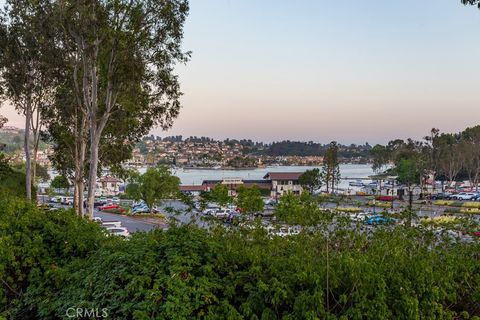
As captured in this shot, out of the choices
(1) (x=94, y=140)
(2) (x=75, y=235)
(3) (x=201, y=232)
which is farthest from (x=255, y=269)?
(1) (x=94, y=140)

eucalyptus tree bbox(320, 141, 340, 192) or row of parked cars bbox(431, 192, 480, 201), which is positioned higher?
eucalyptus tree bbox(320, 141, 340, 192)

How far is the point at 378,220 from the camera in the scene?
18.7 ft

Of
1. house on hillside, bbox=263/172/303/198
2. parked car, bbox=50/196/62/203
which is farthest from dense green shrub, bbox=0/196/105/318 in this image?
house on hillside, bbox=263/172/303/198

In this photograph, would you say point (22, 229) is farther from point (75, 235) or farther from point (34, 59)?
point (34, 59)

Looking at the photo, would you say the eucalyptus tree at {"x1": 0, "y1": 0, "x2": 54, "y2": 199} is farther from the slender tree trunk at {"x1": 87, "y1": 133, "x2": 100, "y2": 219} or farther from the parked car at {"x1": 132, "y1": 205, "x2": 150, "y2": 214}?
the parked car at {"x1": 132, "y1": 205, "x2": 150, "y2": 214}

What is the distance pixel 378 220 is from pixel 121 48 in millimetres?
9690

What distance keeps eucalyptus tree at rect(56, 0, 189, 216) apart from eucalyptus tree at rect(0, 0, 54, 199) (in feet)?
3.72

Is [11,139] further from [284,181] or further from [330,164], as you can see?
[330,164]

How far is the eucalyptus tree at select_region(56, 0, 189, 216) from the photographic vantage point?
12312 millimetres

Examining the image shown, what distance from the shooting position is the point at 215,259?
423cm

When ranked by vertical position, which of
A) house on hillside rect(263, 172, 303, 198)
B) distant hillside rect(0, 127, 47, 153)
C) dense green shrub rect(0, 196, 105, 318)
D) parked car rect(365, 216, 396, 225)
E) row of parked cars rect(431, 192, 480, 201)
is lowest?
row of parked cars rect(431, 192, 480, 201)

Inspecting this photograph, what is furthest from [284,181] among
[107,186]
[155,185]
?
[107,186]

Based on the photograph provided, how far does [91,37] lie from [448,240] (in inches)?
434

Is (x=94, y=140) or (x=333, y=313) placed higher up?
(x=94, y=140)
